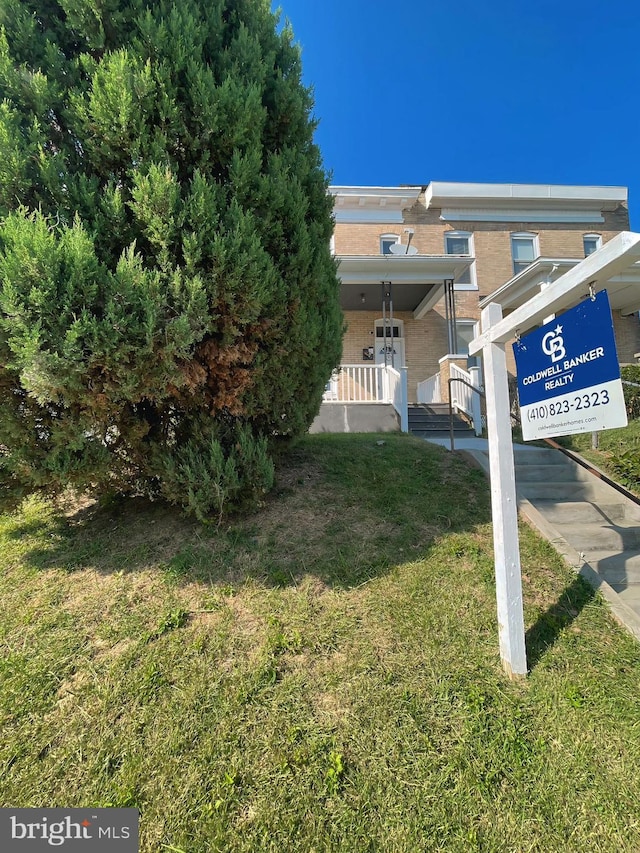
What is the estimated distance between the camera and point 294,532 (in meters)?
3.66

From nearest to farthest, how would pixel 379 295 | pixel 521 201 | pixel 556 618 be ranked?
pixel 556 618 → pixel 379 295 → pixel 521 201

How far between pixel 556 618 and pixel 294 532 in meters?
2.08

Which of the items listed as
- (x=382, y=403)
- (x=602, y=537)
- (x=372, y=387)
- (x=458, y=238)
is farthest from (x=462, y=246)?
(x=602, y=537)

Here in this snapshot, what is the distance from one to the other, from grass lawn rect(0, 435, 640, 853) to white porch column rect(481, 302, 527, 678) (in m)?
0.17

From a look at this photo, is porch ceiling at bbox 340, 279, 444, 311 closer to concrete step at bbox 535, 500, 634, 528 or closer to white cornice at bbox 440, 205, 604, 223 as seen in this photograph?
white cornice at bbox 440, 205, 604, 223

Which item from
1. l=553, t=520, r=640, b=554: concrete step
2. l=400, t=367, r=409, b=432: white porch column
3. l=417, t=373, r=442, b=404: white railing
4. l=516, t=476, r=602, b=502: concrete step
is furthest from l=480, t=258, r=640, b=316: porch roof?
l=553, t=520, r=640, b=554: concrete step

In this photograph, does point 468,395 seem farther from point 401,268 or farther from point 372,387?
point 401,268

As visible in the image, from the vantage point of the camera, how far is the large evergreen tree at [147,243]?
8.79ft

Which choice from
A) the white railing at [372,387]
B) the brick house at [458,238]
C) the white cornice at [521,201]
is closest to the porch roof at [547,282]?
the brick house at [458,238]

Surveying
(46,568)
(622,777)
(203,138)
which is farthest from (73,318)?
(622,777)

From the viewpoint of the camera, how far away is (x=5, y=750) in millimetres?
2102

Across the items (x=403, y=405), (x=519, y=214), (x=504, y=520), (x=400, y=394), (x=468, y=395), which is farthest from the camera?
(x=519, y=214)

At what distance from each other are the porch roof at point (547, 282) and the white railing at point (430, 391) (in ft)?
7.25

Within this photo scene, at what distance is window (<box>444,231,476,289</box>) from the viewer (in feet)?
46.0
